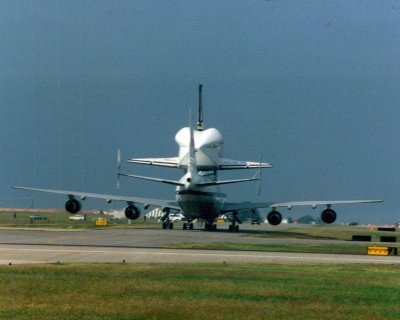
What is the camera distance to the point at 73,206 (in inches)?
3519

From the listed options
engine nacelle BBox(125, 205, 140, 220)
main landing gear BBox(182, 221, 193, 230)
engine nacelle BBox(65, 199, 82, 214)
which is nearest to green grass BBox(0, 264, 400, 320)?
engine nacelle BBox(65, 199, 82, 214)

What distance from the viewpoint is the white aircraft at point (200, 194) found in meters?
93.6

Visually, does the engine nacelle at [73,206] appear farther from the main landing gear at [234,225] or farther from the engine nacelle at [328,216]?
the engine nacelle at [328,216]

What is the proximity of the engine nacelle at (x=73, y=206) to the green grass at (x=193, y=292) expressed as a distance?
51.0 m

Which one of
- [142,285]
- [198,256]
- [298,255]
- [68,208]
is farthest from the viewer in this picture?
[68,208]

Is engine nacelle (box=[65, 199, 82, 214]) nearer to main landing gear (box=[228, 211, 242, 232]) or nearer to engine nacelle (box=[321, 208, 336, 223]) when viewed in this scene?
main landing gear (box=[228, 211, 242, 232])

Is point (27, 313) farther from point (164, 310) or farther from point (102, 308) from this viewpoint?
point (164, 310)

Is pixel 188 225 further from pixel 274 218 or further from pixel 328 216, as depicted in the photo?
pixel 328 216

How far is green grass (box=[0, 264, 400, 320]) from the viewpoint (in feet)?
78.0

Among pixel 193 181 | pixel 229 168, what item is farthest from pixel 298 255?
pixel 229 168

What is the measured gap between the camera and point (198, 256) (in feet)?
154

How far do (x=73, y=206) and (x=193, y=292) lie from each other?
205 feet

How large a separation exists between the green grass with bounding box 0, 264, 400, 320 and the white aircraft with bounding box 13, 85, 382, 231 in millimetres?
52295

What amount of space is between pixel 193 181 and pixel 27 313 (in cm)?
7041
